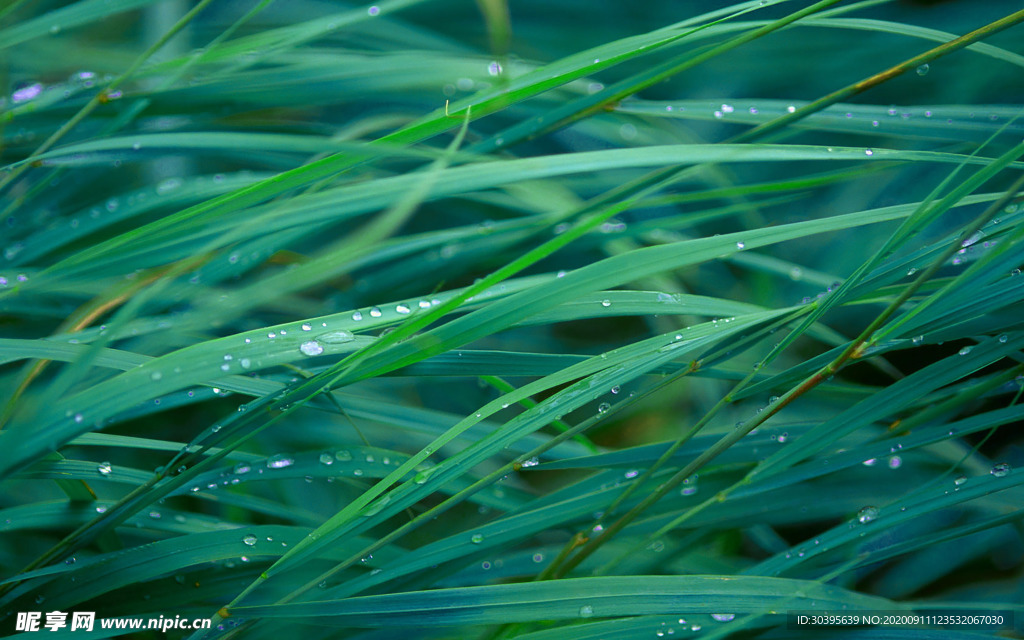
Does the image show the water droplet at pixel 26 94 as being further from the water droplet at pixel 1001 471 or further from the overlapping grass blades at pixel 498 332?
the water droplet at pixel 1001 471

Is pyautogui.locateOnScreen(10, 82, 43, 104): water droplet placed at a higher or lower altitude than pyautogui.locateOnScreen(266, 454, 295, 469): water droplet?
Result: higher

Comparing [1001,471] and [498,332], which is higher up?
[498,332]

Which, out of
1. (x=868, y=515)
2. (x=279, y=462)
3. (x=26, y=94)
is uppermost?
(x=26, y=94)

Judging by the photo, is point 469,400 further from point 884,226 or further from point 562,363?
point 884,226

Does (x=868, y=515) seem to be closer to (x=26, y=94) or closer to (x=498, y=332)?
(x=498, y=332)

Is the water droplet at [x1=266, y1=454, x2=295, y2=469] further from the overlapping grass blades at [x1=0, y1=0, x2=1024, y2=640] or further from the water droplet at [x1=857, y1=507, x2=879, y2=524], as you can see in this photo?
the water droplet at [x1=857, y1=507, x2=879, y2=524]

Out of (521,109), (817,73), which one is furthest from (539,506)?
(817,73)

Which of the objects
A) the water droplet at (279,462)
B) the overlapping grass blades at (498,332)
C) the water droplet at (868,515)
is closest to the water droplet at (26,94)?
the overlapping grass blades at (498,332)

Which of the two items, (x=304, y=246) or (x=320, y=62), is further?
(x=304, y=246)

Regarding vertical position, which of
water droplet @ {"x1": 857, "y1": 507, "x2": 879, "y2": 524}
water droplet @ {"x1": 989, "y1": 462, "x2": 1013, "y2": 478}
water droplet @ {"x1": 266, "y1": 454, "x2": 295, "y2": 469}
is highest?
water droplet @ {"x1": 266, "y1": 454, "x2": 295, "y2": 469}

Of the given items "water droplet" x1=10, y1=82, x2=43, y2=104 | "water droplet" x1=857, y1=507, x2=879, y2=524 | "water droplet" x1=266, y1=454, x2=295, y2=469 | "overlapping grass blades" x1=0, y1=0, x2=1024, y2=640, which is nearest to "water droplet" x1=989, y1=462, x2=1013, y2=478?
"overlapping grass blades" x1=0, y1=0, x2=1024, y2=640

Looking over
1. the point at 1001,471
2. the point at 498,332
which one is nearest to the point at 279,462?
the point at 498,332
